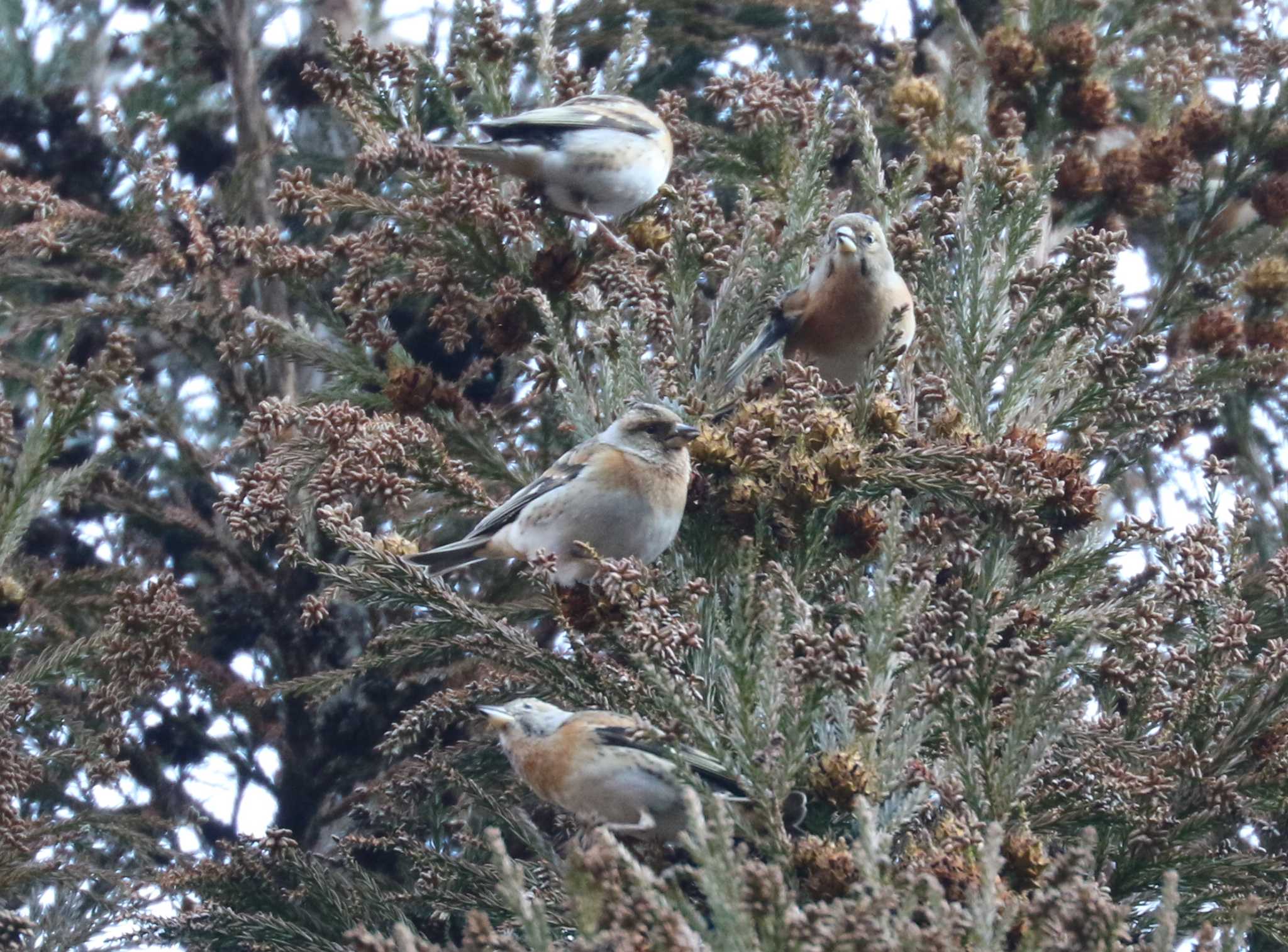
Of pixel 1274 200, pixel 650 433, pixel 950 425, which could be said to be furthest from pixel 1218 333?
pixel 650 433

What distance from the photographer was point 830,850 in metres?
2.90

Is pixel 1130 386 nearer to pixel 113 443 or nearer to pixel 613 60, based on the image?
pixel 613 60

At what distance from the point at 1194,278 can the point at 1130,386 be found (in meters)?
1.96

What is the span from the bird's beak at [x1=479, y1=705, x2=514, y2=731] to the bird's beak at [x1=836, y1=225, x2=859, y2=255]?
1936mm

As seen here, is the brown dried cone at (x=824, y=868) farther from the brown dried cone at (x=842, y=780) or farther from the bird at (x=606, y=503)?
the bird at (x=606, y=503)

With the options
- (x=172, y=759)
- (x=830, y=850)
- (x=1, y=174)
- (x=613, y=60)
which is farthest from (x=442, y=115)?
(x=830, y=850)

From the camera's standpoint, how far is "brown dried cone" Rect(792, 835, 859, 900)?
9.43 feet

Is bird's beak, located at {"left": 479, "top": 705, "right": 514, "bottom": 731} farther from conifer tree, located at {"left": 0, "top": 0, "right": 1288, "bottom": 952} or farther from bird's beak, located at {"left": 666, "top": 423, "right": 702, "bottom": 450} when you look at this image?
bird's beak, located at {"left": 666, "top": 423, "right": 702, "bottom": 450}

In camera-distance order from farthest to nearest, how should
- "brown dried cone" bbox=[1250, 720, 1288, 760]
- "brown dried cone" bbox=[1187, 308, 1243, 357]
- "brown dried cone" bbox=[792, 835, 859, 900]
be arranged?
"brown dried cone" bbox=[1187, 308, 1243, 357]
"brown dried cone" bbox=[1250, 720, 1288, 760]
"brown dried cone" bbox=[792, 835, 859, 900]

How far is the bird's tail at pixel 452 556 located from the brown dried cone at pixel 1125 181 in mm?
3172

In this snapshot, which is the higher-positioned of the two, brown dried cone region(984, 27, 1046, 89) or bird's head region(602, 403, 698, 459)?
brown dried cone region(984, 27, 1046, 89)

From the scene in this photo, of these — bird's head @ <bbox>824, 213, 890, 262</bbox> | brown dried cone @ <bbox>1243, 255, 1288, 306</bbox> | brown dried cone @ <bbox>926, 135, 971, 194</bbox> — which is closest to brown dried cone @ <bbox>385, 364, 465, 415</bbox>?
bird's head @ <bbox>824, 213, 890, 262</bbox>

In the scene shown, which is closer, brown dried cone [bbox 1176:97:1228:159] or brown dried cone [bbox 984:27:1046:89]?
brown dried cone [bbox 1176:97:1228:159]

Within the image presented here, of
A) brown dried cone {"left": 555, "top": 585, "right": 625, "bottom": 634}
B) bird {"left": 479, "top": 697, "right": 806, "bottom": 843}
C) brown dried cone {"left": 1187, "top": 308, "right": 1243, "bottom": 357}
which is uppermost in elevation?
brown dried cone {"left": 1187, "top": 308, "right": 1243, "bottom": 357}
